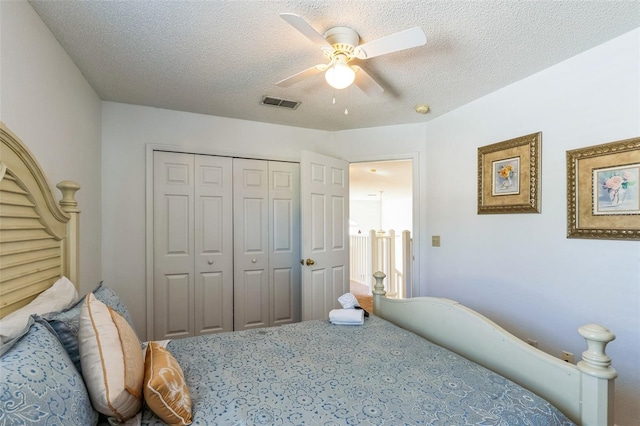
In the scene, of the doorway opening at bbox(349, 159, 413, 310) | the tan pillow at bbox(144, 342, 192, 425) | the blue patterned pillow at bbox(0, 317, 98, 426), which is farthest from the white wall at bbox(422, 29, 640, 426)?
the blue patterned pillow at bbox(0, 317, 98, 426)

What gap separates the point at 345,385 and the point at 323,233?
2093 millimetres

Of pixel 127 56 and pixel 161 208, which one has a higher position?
pixel 127 56

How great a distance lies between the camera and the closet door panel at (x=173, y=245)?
3.03m

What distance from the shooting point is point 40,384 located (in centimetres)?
80

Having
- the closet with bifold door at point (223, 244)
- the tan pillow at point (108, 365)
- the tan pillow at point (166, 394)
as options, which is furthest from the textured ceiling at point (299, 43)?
the tan pillow at point (166, 394)

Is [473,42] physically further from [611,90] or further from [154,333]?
[154,333]

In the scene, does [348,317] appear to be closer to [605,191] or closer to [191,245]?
[605,191]

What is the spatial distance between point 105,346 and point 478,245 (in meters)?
2.70

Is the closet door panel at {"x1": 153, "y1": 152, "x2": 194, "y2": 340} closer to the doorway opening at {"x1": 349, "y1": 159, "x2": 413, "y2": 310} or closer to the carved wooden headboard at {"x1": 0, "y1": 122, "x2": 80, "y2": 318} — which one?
the carved wooden headboard at {"x1": 0, "y1": 122, "x2": 80, "y2": 318}

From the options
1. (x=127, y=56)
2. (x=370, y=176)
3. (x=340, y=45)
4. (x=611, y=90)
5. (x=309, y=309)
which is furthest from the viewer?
(x=370, y=176)

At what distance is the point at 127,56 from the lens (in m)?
2.07

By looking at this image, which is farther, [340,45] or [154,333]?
[154,333]

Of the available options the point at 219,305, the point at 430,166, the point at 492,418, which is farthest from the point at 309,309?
the point at 492,418

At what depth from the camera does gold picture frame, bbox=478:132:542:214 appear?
7.52ft
